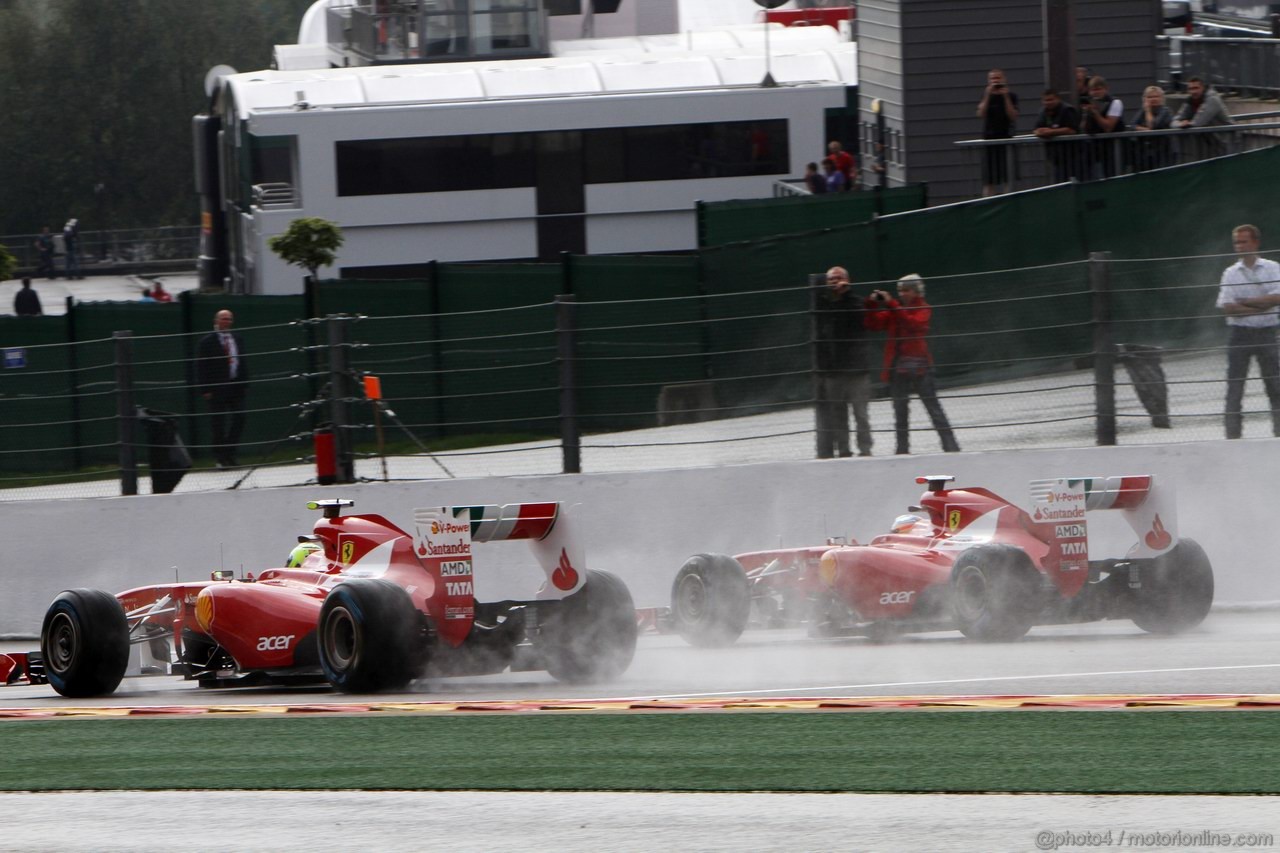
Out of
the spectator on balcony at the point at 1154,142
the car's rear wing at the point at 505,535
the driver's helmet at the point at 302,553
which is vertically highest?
the spectator on balcony at the point at 1154,142

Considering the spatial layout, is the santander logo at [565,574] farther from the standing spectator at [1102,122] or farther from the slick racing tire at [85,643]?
the standing spectator at [1102,122]

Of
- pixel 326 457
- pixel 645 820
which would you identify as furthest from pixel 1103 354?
pixel 645 820

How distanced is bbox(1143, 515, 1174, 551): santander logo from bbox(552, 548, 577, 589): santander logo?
11.2 ft

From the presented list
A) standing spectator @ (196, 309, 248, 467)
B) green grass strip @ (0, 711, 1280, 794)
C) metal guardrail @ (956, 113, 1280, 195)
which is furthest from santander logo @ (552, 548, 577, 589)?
metal guardrail @ (956, 113, 1280, 195)

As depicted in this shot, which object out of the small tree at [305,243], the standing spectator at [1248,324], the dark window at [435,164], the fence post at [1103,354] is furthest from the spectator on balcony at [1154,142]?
the dark window at [435,164]

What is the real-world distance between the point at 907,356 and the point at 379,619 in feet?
17.3

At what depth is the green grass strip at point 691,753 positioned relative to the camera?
20.8 ft

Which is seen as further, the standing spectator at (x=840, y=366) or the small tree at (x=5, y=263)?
the small tree at (x=5, y=263)

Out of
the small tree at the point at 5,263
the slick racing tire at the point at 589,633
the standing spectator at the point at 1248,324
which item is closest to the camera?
the slick racing tire at the point at 589,633

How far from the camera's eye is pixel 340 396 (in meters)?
13.7

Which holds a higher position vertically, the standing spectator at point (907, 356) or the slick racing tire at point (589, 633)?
the standing spectator at point (907, 356)

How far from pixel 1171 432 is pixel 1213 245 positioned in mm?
4871

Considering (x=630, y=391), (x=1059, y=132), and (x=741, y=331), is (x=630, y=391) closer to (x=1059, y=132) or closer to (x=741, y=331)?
(x=741, y=331)

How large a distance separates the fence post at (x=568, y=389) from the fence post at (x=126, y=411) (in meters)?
3.25
